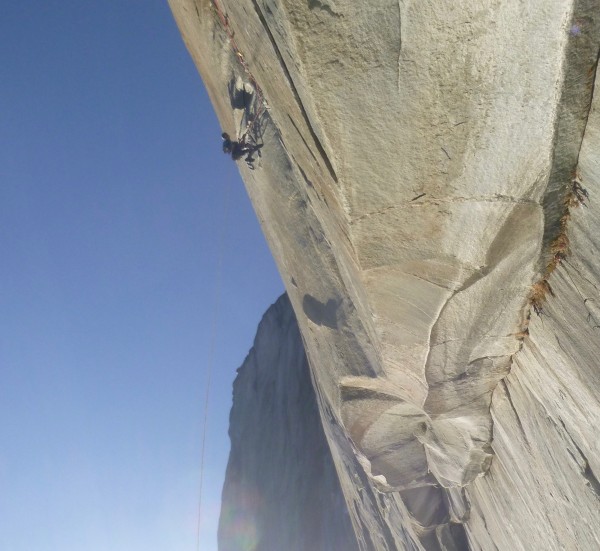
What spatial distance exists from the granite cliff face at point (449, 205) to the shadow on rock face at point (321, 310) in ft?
0.08

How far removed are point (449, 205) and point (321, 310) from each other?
A: 2.53 meters

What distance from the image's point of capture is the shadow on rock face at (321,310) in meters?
4.88

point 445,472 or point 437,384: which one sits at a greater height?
point 437,384

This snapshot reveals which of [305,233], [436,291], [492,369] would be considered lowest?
[492,369]

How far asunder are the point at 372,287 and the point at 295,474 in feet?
55.8

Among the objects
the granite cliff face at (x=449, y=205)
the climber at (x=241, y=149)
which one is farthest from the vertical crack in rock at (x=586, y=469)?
the climber at (x=241, y=149)

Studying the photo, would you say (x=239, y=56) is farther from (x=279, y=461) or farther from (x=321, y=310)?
(x=279, y=461)

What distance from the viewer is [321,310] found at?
16.7 ft

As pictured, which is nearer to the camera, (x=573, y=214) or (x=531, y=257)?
(x=573, y=214)

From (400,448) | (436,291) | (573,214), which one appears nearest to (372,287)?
(436,291)

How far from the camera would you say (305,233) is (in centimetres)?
452

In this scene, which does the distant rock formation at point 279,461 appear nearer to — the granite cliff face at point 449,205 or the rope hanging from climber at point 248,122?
the granite cliff face at point 449,205

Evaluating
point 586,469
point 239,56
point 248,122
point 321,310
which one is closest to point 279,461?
point 321,310

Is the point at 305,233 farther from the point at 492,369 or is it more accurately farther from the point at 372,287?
the point at 492,369
